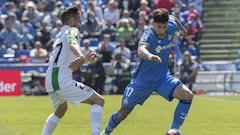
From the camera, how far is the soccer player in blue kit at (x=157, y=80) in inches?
465

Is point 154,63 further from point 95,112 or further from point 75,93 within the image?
point 75,93

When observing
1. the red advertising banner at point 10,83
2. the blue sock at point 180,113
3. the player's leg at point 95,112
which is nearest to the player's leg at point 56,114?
the player's leg at point 95,112

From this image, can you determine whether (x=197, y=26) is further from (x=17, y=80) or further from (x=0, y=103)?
(x=0, y=103)

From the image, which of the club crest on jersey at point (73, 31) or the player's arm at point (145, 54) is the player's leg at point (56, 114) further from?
the player's arm at point (145, 54)

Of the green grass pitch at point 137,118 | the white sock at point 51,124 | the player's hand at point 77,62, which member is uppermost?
the player's hand at point 77,62

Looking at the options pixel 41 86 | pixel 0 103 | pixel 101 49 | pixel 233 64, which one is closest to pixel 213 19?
pixel 233 64

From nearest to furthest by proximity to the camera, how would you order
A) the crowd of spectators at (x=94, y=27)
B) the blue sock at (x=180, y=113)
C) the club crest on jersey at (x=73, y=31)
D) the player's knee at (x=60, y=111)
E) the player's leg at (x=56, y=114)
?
the club crest on jersey at (x=73, y=31) < the player's leg at (x=56, y=114) < the player's knee at (x=60, y=111) < the blue sock at (x=180, y=113) < the crowd of spectators at (x=94, y=27)

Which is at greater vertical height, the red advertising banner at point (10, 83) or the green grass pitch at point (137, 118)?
the green grass pitch at point (137, 118)

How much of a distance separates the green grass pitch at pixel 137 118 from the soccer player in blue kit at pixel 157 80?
176 cm

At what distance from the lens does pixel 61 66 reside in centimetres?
1098

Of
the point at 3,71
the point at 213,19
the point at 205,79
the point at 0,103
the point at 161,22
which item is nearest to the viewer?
the point at 161,22

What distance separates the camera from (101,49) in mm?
28016

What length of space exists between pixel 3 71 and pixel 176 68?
703 cm

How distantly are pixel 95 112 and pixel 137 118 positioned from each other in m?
6.10
